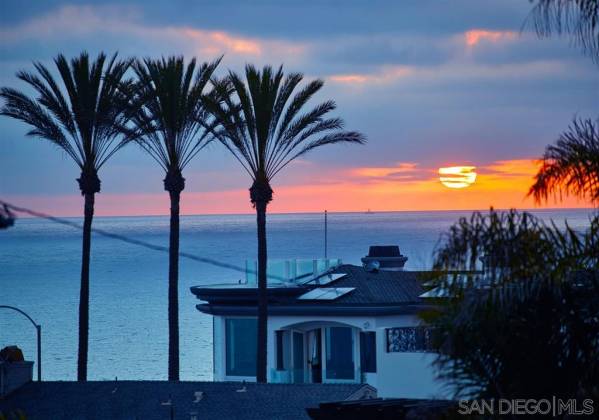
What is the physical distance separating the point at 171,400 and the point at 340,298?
7499 millimetres

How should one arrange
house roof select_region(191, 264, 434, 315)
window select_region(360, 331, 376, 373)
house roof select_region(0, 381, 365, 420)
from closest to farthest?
house roof select_region(0, 381, 365, 420)
window select_region(360, 331, 376, 373)
house roof select_region(191, 264, 434, 315)

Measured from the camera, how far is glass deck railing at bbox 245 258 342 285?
33919mm

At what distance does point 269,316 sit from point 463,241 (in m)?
19.3

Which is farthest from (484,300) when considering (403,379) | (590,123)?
(403,379)

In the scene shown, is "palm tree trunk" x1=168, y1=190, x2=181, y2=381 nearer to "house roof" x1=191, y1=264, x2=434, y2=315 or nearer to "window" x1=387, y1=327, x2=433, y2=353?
"house roof" x1=191, y1=264, x2=434, y2=315

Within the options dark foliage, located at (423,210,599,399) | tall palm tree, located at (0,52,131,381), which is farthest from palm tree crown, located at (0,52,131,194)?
dark foliage, located at (423,210,599,399)

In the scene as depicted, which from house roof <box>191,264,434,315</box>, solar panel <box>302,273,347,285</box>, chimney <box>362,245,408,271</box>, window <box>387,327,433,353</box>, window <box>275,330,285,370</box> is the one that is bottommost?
window <box>275,330,285,370</box>

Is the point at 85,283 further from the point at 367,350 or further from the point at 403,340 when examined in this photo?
the point at 403,340

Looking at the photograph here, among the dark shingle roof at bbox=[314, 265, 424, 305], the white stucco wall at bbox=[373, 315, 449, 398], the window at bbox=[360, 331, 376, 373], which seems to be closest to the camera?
the white stucco wall at bbox=[373, 315, 449, 398]

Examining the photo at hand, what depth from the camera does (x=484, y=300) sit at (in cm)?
1294

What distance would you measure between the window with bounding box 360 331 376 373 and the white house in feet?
0.08

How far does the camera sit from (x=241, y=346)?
3297 cm

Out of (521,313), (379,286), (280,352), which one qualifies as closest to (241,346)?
(280,352)

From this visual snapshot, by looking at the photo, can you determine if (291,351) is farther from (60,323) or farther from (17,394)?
(60,323)
